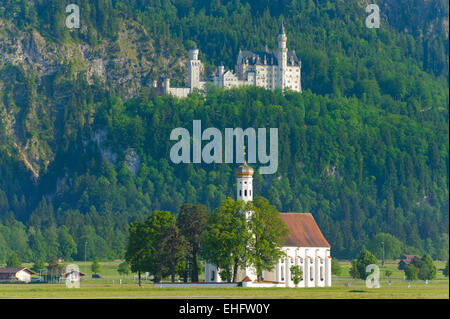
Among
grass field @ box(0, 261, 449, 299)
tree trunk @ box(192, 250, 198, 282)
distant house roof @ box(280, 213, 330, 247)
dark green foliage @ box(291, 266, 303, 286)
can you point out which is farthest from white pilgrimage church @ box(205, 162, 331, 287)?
grass field @ box(0, 261, 449, 299)

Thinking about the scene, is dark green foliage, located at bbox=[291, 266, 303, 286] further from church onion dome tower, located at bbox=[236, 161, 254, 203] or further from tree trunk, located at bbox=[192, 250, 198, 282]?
tree trunk, located at bbox=[192, 250, 198, 282]

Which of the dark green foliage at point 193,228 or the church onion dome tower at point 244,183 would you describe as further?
the church onion dome tower at point 244,183

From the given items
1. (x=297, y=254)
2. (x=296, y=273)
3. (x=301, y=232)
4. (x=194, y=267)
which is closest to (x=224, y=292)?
(x=194, y=267)

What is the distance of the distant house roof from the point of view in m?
A: 190

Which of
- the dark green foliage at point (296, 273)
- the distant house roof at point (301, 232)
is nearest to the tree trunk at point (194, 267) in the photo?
the dark green foliage at point (296, 273)

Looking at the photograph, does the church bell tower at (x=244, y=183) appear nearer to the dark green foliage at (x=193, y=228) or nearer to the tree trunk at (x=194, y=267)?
the dark green foliage at (x=193, y=228)

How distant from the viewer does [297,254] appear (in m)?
189

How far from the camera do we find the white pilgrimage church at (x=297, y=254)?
18388cm

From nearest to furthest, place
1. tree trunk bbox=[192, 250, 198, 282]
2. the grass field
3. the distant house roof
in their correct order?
the grass field → tree trunk bbox=[192, 250, 198, 282] → the distant house roof

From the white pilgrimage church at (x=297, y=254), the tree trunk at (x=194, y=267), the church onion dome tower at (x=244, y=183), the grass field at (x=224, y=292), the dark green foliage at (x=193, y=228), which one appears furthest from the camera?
the church onion dome tower at (x=244, y=183)

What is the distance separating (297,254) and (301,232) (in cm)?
352

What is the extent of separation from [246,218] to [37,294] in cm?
2991

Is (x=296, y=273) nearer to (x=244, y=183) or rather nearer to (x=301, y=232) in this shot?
(x=301, y=232)
